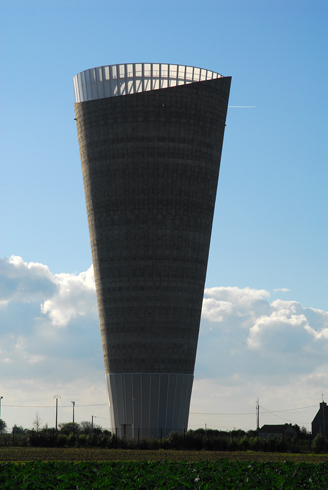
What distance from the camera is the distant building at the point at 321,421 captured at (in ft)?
344

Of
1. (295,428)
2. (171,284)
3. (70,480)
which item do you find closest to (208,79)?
(171,284)

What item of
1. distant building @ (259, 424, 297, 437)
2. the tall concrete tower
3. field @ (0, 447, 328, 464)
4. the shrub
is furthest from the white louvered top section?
distant building @ (259, 424, 297, 437)

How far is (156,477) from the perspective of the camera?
75.5 ft

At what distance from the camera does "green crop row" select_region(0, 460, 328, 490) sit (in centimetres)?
2198

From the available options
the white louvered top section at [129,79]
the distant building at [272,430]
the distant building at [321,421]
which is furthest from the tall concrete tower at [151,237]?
the distant building at [272,430]

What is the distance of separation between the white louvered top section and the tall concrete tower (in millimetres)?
1838

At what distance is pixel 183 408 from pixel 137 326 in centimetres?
1034

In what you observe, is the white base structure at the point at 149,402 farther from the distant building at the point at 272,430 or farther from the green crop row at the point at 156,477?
the distant building at the point at 272,430

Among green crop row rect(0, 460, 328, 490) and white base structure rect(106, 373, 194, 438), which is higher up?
white base structure rect(106, 373, 194, 438)

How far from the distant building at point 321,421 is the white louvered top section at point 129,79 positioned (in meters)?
62.8

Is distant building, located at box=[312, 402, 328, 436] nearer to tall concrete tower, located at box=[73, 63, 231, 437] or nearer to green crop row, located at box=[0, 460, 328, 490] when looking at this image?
tall concrete tower, located at box=[73, 63, 231, 437]

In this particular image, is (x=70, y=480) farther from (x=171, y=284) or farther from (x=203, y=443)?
(x=171, y=284)

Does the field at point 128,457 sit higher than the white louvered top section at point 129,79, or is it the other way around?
the white louvered top section at point 129,79

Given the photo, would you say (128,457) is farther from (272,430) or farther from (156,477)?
(272,430)
